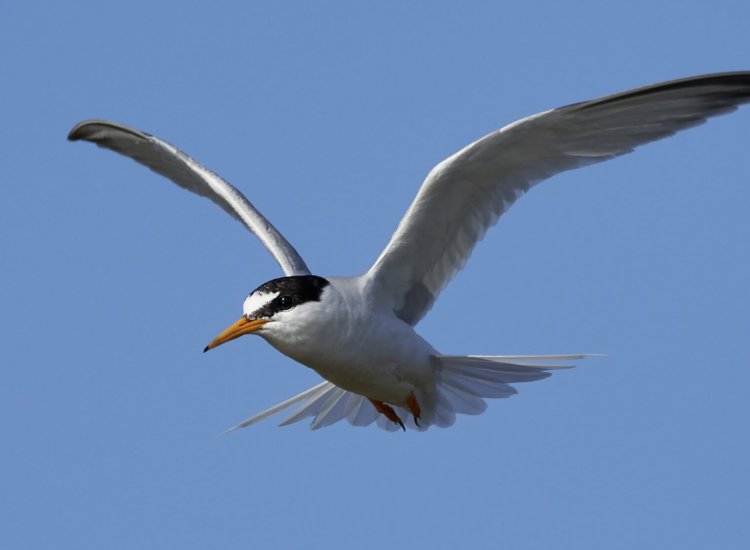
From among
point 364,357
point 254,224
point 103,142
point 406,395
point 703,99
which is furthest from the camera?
point 103,142

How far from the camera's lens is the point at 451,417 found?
9336 millimetres

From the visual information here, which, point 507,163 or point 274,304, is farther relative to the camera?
point 507,163

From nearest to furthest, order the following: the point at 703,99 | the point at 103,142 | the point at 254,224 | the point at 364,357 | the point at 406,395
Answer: the point at 703,99 → the point at 364,357 → the point at 406,395 → the point at 254,224 → the point at 103,142

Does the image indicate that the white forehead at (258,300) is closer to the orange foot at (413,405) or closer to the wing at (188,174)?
the wing at (188,174)

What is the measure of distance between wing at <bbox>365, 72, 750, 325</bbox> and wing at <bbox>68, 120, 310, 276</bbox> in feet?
2.86

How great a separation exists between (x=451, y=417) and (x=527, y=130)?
225cm

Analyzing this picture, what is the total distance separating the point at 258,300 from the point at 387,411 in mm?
1732

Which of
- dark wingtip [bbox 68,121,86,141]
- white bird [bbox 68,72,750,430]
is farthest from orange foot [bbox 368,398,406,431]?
dark wingtip [bbox 68,121,86,141]

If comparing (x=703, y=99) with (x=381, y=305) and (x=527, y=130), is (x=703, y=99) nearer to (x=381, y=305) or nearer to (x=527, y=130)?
(x=527, y=130)

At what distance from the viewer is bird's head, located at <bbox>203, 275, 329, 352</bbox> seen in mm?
8008

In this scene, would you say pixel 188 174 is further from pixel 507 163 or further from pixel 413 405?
pixel 507 163

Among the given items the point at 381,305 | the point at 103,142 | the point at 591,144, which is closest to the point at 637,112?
the point at 591,144

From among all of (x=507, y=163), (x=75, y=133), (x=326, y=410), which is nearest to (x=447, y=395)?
(x=326, y=410)

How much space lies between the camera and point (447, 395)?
30.5 feet
